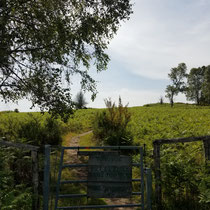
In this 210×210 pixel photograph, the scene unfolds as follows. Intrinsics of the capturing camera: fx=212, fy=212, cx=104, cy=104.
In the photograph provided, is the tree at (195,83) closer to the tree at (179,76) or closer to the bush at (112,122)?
the tree at (179,76)

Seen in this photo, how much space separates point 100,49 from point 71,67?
6.08ft

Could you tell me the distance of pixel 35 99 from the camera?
907cm

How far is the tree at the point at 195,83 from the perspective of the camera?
70.0 meters

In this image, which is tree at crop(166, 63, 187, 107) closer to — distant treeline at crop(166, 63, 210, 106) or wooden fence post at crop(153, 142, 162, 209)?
distant treeline at crop(166, 63, 210, 106)

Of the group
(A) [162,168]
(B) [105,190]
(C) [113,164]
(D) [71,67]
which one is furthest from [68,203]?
(D) [71,67]

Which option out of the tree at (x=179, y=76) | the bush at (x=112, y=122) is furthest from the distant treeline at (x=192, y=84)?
the bush at (x=112, y=122)

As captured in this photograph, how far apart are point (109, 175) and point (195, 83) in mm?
72317

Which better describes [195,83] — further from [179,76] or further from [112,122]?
[112,122]

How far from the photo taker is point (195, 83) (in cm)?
7025

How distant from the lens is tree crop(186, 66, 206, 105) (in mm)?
70000

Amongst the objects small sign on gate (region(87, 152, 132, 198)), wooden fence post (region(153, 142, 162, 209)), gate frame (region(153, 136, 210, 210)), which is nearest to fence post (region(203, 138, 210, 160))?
gate frame (region(153, 136, 210, 210))

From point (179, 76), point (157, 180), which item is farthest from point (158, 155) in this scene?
point (179, 76)

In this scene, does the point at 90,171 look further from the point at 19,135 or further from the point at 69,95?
the point at 19,135

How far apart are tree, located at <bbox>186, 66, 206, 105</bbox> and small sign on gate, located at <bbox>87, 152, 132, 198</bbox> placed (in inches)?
2779
